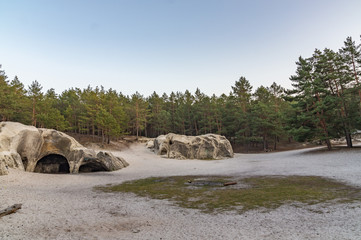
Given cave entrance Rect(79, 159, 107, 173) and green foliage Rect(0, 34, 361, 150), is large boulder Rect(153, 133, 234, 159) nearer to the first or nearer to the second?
green foliage Rect(0, 34, 361, 150)

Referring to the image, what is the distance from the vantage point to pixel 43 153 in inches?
771

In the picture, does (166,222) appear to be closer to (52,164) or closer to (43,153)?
(43,153)

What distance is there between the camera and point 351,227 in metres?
5.25

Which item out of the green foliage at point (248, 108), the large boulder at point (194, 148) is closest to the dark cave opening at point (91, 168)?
the large boulder at point (194, 148)

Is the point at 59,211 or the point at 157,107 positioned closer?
the point at 59,211

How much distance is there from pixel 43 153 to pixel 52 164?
10.1ft

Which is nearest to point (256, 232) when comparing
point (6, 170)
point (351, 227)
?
point (351, 227)

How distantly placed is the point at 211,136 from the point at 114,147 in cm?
2205

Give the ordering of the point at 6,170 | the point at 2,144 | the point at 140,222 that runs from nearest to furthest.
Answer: the point at 140,222 < the point at 6,170 < the point at 2,144

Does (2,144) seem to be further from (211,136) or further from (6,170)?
(211,136)

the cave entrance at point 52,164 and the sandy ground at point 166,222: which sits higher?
the cave entrance at point 52,164

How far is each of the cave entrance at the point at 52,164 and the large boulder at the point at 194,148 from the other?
1690cm

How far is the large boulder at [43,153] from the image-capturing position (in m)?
16.5

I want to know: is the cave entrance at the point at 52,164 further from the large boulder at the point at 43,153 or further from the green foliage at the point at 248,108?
the green foliage at the point at 248,108
